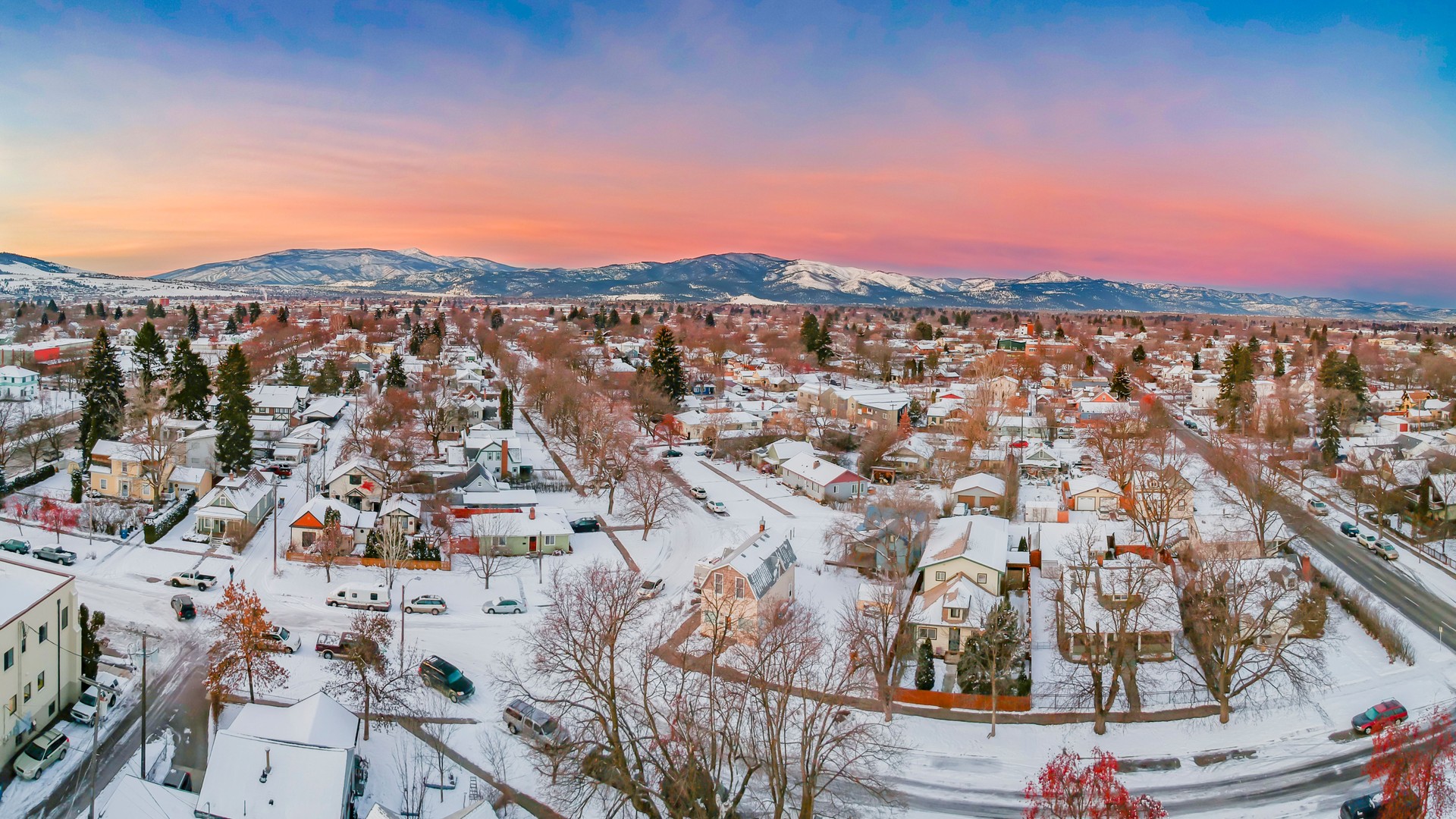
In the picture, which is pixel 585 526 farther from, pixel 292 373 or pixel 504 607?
pixel 292 373

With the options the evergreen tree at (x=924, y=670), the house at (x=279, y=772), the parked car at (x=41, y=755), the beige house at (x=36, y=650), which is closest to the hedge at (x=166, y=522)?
the beige house at (x=36, y=650)

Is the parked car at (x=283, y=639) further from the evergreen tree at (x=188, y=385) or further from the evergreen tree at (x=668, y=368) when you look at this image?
the evergreen tree at (x=668, y=368)

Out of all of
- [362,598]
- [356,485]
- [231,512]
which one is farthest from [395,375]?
[362,598]

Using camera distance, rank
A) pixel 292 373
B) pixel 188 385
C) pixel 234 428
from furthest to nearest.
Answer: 1. pixel 292 373
2. pixel 188 385
3. pixel 234 428

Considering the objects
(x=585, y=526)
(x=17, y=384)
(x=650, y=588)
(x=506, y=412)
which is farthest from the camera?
(x=17, y=384)

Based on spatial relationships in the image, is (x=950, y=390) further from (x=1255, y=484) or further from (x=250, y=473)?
(x=250, y=473)

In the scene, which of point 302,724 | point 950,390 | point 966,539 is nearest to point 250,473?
point 302,724
